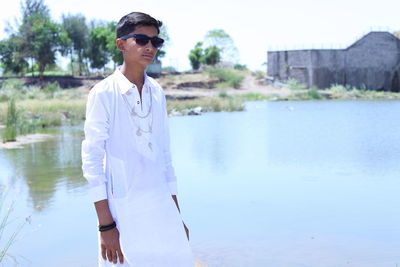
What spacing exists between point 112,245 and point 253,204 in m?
5.32

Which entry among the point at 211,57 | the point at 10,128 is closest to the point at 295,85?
the point at 211,57

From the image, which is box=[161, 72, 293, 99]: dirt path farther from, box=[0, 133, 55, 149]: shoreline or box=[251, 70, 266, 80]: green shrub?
box=[0, 133, 55, 149]: shoreline

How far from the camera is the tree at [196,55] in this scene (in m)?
54.9

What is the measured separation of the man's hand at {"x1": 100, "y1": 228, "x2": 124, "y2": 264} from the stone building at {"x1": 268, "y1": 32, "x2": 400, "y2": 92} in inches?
1955

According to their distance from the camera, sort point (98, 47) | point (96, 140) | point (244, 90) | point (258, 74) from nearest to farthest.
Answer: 1. point (96, 140)
2. point (98, 47)
3. point (244, 90)
4. point (258, 74)

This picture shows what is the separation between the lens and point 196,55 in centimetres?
5516

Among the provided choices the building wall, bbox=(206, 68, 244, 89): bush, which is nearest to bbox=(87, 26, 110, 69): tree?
bbox=(206, 68, 244, 89): bush

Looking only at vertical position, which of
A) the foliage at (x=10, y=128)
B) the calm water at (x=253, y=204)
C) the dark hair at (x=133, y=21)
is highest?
the dark hair at (x=133, y=21)

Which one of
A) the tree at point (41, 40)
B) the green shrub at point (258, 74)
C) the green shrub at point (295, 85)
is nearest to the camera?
the tree at point (41, 40)

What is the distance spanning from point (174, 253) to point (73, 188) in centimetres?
630

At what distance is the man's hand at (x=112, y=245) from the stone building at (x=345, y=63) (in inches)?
1955

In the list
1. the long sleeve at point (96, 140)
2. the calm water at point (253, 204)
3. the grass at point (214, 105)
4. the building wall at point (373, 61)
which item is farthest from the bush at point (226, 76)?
the long sleeve at point (96, 140)

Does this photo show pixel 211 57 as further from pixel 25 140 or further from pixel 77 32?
pixel 25 140

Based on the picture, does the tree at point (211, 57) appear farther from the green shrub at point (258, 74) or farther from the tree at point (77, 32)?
the tree at point (77, 32)
